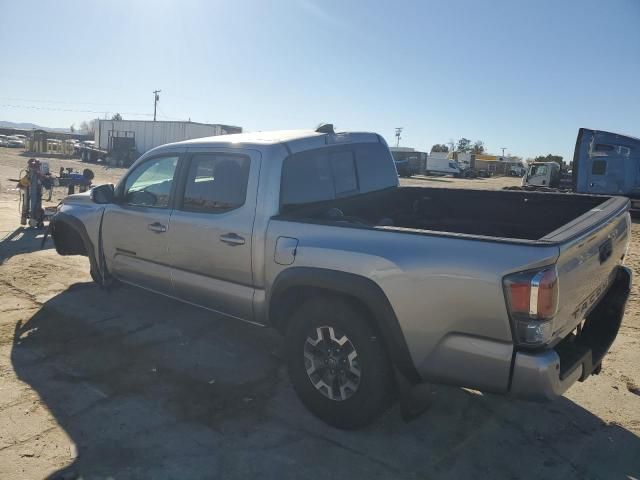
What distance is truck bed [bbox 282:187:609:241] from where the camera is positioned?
4016mm

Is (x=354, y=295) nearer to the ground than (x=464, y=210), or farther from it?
nearer to the ground

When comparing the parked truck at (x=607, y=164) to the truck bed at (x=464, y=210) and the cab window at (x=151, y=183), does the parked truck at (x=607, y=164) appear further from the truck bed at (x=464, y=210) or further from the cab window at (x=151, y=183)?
the cab window at (x=151, y=183)

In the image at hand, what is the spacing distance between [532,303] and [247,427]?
77.2 inches

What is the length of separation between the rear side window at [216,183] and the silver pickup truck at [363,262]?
0.01 m

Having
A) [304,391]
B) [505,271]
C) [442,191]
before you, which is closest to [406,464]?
[304,391]

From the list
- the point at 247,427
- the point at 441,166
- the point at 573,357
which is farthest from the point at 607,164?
the point at 441,166

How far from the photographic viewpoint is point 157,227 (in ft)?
14.4

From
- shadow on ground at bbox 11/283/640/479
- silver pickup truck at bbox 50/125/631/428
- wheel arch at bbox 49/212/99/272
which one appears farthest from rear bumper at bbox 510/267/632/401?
wheel arch at bbox 49/212/99/272

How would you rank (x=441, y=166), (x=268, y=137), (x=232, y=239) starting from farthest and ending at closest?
(x=441, y=166) < (x=268, y=137) < (x=232, y=239)

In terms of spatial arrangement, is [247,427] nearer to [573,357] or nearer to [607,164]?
[573,357]

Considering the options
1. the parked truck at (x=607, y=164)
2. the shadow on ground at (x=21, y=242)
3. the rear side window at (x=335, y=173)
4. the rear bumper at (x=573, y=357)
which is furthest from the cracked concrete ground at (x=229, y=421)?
the parked truck at (x=607, y=164)

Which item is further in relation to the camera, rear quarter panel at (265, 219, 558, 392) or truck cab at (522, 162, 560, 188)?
truck cab at (522, 162, 560, 188)

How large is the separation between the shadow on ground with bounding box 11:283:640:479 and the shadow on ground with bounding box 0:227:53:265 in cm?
346

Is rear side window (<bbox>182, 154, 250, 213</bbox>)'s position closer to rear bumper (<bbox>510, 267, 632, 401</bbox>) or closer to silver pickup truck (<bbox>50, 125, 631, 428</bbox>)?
silver pickup truck (<bbox>50, 125, 631, 428</bbox>)
